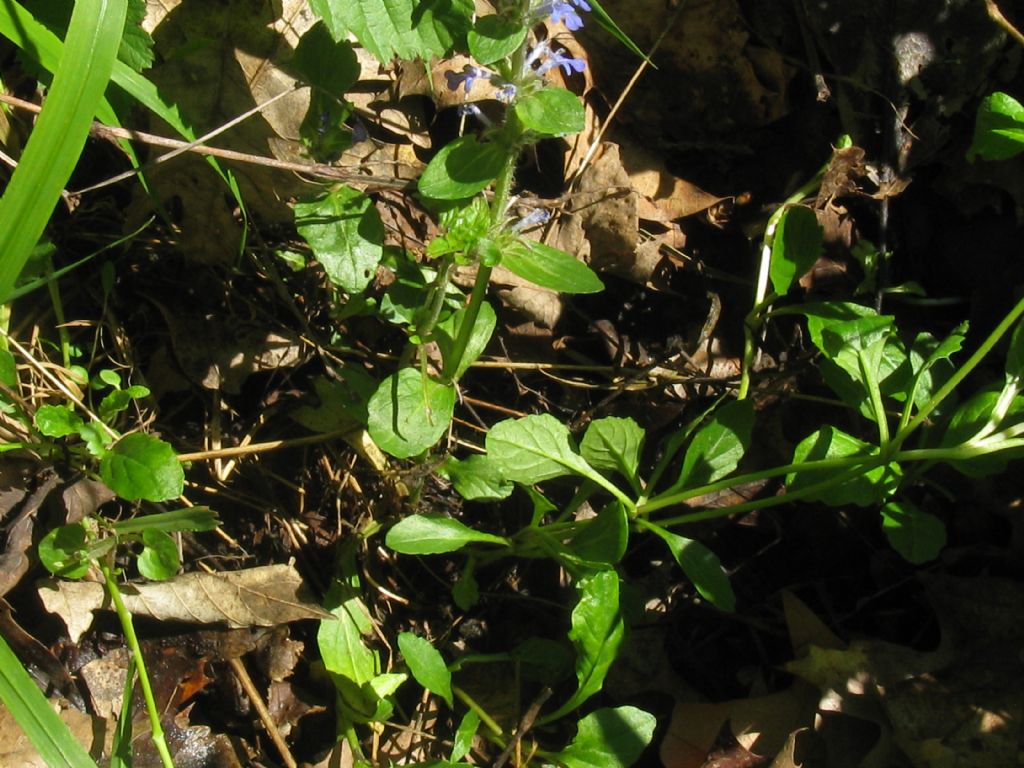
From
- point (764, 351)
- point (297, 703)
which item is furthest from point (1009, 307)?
point (297, 703)

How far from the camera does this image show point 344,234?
1.90 m

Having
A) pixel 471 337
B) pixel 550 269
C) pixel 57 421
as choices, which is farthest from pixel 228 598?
pixel 550 269

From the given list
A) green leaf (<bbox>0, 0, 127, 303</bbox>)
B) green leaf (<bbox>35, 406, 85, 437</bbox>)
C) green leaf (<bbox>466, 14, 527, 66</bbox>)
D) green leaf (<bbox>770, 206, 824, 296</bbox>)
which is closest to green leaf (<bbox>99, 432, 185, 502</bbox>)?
green leaf (<bbox>35, 406, 85, 437</bbox>)

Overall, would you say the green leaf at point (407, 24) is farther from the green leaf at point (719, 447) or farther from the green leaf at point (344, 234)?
the green leaf at point (719, 447)

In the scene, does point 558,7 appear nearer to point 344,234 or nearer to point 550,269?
point 550,269

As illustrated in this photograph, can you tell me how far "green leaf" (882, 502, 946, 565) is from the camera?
6.74ft

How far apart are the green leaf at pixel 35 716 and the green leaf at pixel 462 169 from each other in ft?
3.54

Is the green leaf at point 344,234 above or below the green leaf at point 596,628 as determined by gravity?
above

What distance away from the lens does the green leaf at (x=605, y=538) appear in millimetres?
1924

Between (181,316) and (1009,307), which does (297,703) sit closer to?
(181,316)

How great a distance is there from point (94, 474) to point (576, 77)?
5.05 ft

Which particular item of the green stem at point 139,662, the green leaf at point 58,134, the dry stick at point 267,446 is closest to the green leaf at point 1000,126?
the dry stick at point 267,446

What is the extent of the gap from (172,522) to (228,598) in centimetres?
25

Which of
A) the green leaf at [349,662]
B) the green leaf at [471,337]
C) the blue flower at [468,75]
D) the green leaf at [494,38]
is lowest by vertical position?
the green leaf at [349,662]
